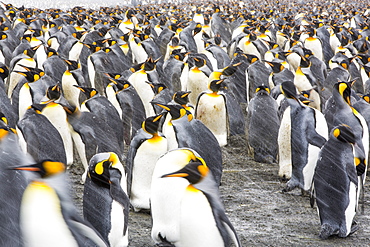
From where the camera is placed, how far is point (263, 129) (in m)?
5.77

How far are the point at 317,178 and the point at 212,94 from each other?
2.47 metres

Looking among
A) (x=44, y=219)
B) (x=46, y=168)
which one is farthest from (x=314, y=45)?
(x=44, y=219)

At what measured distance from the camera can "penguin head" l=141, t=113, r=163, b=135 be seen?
13.8 ft

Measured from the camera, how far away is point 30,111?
15.4 feet

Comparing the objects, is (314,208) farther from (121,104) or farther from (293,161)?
(121,104)

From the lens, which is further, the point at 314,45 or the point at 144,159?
the point at 314,45

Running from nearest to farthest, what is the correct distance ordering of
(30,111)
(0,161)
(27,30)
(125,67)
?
(0,161)
(30,111)
(125,67)
(27,30)

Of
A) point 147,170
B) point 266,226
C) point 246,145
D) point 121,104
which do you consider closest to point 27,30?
point 121,104

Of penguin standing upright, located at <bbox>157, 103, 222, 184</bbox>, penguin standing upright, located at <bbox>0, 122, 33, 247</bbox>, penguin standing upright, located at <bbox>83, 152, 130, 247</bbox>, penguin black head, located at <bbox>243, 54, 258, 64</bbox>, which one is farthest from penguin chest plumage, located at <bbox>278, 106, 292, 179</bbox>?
penguin black head, located at <bbox>243, 54, 258, 64</bbox>

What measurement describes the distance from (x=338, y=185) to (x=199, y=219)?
1235mm

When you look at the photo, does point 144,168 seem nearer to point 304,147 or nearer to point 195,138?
point 195,138

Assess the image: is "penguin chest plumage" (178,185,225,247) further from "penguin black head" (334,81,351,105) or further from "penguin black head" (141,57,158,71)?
"penguin black head" (141,57,158,71)

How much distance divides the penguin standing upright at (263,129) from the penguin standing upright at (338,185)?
6.28 ft

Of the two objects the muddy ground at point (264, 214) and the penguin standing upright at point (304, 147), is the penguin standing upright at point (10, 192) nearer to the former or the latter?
the muddy ground at point (264, 214)
